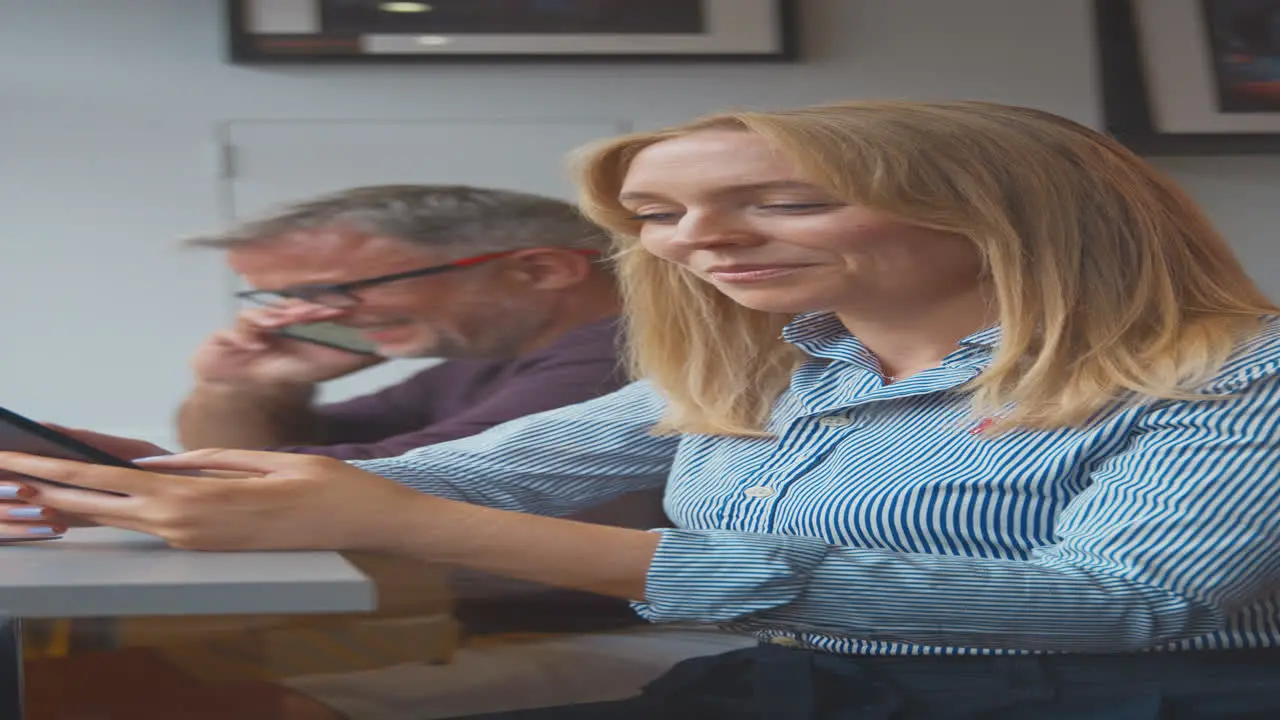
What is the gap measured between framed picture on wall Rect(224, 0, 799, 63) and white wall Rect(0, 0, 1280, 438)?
17mm

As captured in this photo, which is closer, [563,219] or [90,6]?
[90,6]

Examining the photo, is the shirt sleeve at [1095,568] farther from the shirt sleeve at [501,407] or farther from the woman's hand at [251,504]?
the shirt sleeve at [501,407]

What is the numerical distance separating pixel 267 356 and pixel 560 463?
1.37 ft

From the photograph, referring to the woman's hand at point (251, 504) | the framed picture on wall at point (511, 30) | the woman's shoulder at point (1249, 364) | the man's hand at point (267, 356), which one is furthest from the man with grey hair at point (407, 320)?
the woman's shoulder at point (1249, 364)

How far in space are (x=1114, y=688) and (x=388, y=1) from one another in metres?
0.96

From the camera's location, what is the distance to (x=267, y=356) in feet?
4.69

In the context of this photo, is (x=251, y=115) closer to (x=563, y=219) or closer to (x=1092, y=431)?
(x=563, y=219)

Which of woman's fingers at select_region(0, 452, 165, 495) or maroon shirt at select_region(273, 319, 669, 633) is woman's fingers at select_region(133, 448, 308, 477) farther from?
maroon shirt at select_region(273, 319, 669, 633)

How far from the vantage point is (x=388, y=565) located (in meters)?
0.78

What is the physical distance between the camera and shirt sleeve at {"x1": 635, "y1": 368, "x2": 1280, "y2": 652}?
30.9 inches

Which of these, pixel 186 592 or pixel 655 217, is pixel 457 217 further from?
pixel 186 592

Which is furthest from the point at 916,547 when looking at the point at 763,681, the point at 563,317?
the point at 563,317

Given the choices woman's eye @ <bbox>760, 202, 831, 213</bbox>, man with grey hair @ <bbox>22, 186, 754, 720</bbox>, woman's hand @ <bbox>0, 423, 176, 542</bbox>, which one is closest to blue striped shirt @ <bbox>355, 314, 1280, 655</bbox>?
woman's eye @ <bbox>760, 202, 831, 213</bbox>

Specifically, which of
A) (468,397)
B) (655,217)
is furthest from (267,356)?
(655,217)
